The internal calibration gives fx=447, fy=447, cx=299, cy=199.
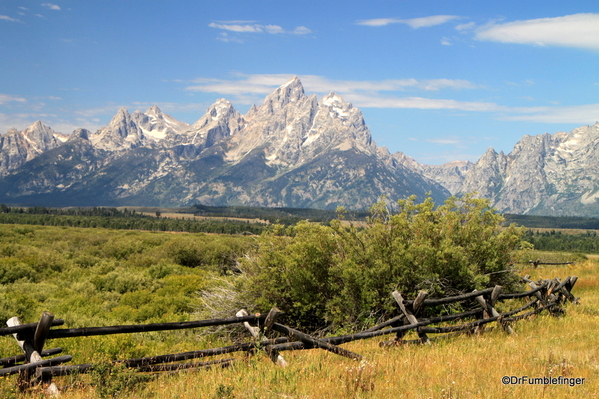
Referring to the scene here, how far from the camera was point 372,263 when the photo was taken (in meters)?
14.7

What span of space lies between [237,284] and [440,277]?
7080 mm

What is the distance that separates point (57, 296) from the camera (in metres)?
26.5

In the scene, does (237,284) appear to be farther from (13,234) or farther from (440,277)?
(13,234)

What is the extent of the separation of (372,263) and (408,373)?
6.64m

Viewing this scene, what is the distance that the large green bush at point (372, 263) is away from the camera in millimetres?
14180

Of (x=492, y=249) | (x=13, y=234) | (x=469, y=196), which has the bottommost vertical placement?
(x=13, y=234)

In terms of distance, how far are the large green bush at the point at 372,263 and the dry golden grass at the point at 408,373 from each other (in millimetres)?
2984

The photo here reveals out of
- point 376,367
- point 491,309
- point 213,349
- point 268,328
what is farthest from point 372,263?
point 213,349

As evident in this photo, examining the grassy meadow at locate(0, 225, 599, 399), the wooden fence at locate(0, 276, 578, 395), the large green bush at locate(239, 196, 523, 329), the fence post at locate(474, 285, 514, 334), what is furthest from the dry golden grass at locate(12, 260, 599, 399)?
the large green bush at locate(239, 196, 523, 329)

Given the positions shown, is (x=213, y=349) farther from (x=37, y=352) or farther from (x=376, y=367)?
(x=376, y=367)

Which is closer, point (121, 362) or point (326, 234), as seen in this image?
point (121, 362)

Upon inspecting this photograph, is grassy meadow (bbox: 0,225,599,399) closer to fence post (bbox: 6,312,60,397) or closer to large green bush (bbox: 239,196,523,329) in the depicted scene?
fence post (bbox: 6,312,60,397)

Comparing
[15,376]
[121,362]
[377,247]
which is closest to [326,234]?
[377,247]

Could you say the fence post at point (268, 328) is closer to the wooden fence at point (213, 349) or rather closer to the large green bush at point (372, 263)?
the wooden fence at point (213, 349)
